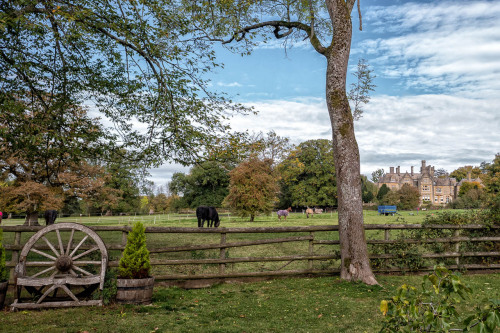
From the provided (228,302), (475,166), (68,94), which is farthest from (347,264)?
(475,166)

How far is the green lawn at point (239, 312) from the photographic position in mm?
5451

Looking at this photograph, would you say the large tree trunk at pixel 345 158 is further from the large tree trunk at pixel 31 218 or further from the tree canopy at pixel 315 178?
the tree canopy at pixel 315 178

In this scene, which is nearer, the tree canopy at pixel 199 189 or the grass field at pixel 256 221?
the grass field at pixel 256 221

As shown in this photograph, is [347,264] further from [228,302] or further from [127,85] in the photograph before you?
[127,85]

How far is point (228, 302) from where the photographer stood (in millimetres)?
7062

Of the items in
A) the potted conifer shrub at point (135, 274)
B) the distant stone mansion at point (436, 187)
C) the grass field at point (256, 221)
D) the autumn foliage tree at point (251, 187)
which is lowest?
the grass field at point (256, 221)

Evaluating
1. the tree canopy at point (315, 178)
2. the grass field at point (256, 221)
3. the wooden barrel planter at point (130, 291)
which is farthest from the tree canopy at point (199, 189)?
the wooden barrel planter at point (130, 291)

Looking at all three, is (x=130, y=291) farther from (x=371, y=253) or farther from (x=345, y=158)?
(x=371, y=253)

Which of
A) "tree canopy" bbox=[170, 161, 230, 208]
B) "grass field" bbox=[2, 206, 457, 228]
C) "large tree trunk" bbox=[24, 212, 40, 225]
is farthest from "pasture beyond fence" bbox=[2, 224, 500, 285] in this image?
"tree canopy" bbox=[170, 161, 230, 208]

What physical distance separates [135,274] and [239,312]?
214 centimetres

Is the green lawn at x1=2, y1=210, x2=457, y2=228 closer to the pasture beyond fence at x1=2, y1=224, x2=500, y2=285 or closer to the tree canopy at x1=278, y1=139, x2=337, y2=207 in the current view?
the pasture beyond fence at x1=2, y1=224, x2=500, y2=285

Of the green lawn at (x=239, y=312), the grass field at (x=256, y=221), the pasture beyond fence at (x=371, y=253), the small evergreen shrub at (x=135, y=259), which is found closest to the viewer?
the green lawn at (x=239, y=312)

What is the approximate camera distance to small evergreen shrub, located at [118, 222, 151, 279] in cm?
673

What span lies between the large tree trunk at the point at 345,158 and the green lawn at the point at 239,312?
0.53 m
